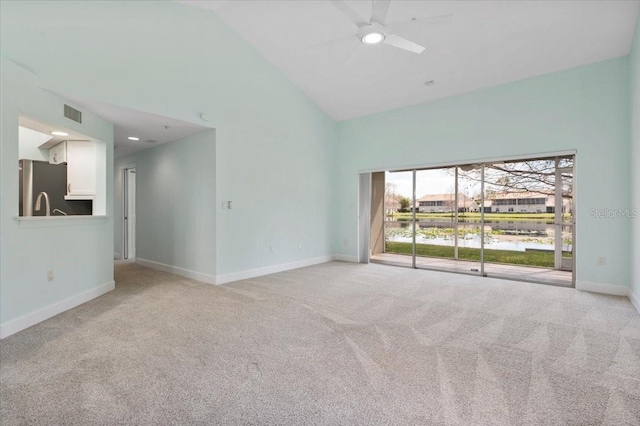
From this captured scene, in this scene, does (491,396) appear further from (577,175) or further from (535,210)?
(535,210)

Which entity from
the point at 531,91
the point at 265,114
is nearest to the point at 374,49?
the point at 265,114

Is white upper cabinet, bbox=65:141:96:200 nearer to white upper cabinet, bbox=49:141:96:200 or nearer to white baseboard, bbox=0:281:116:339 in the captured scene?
white upper cabinet, bbox=49:141:96:200

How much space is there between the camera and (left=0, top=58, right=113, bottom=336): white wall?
2.93 metres

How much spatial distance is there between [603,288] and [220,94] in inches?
259

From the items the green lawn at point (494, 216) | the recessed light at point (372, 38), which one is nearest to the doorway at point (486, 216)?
the green lawn at point (494, 216)

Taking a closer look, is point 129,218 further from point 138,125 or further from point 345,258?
point 345,258

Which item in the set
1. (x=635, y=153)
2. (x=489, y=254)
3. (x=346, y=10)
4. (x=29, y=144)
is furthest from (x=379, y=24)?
(x=489, y=254)

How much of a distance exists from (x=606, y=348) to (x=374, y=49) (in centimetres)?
473

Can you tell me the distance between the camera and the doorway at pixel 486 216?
6.11 meters

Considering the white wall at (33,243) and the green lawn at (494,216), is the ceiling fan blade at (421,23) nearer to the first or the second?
the white wall at (33,243)

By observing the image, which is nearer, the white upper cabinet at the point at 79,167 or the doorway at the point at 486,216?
the white upper cabinet at the point at 79,167

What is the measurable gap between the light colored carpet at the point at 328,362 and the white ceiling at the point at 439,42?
3.28m

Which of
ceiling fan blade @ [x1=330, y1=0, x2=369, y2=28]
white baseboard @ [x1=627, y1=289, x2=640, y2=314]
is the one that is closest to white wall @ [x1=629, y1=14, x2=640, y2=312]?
white baseboard @ [x1=627, y1=289, x2=640, y2=314]

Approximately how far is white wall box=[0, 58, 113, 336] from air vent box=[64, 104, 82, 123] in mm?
60
